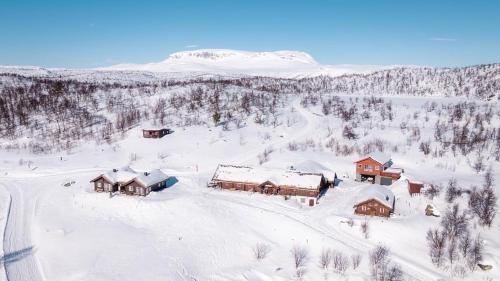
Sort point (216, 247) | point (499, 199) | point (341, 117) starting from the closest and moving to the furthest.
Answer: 1. point (216, 247)
2. point (499, 199)
3. point (341, 117)

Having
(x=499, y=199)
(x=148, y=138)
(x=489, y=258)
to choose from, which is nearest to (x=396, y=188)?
(x=499, y=199)

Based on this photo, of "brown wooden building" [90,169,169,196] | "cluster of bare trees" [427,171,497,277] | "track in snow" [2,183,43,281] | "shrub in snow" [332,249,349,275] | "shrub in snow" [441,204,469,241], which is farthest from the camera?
"brown wooden building" [90,169,169,196]

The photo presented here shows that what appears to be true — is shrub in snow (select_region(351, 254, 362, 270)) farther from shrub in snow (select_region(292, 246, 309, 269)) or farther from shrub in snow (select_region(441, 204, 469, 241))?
shrub in snow (select_region(441, 204, 469, 241))

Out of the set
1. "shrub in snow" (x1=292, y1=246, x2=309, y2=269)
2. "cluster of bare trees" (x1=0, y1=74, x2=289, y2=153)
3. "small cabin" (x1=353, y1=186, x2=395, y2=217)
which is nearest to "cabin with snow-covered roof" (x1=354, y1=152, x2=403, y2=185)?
"small cabin" (x1=353, y1=186, x2=395, y2=217)

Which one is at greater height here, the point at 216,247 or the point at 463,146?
the point at 463,146

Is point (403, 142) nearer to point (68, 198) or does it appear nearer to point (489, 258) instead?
point (489, 258)

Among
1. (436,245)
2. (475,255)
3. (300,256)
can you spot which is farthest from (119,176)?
(475,255)
